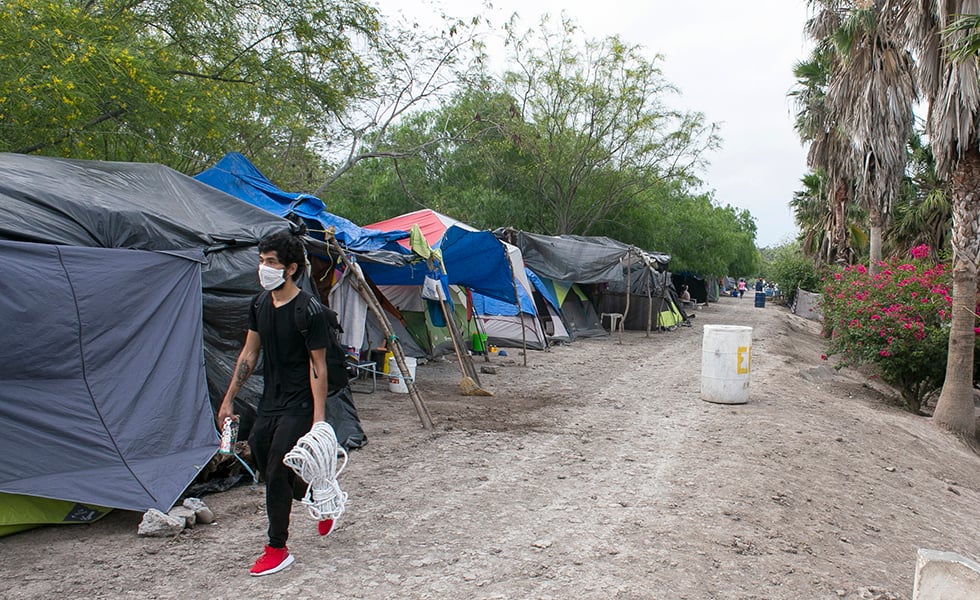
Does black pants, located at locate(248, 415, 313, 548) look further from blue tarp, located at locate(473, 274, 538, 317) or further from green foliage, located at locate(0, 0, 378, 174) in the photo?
blue tarp, located at locate(473, 274, 538, 317)

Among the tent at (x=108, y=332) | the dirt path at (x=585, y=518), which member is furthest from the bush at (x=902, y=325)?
the tent at (x=108, y=332)

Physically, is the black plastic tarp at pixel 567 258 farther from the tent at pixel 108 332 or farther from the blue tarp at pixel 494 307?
the tent at pixel 108 332

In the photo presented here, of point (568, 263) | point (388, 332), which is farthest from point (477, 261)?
point (568, 263)

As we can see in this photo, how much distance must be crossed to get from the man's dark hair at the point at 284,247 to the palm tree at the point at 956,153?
9.39 metres

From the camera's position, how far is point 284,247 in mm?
3701

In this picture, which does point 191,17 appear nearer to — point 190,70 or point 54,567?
point 190,70

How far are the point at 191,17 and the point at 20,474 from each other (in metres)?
7.80

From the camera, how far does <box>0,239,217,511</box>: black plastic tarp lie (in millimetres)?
4395

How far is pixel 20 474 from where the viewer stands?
4266 mm

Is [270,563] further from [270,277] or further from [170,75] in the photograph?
[170,75]

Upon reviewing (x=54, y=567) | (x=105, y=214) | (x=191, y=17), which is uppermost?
(x=191, y=17)

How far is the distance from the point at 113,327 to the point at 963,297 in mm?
10510

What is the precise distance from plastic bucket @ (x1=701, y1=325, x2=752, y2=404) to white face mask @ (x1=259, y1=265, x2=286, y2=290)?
736cm

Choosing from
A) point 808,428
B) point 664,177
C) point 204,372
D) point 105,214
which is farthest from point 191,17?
point 664,177
